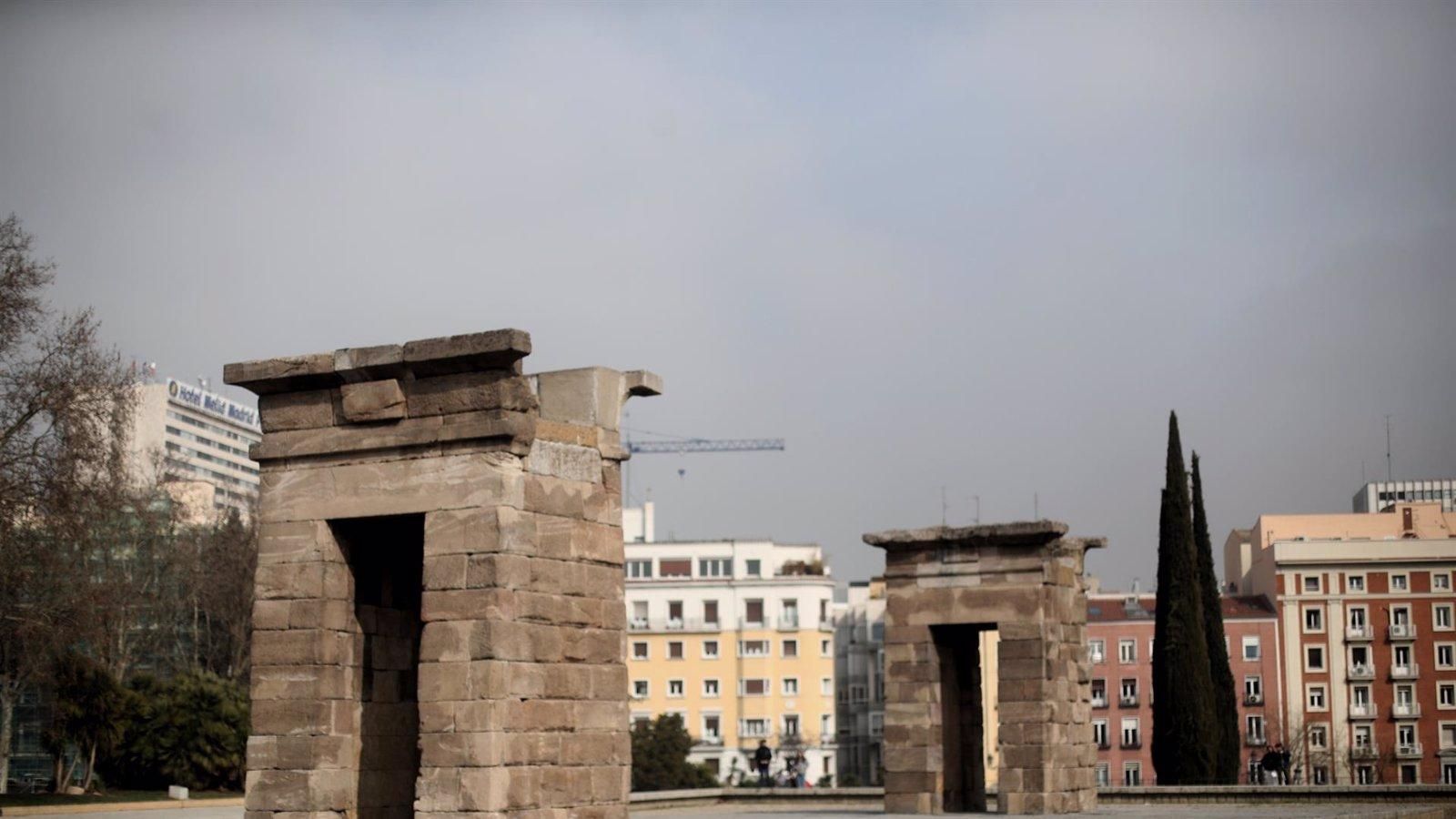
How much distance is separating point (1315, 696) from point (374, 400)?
213 feet

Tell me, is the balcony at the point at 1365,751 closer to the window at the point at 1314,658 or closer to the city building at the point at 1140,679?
the city building at the point at 1140,679

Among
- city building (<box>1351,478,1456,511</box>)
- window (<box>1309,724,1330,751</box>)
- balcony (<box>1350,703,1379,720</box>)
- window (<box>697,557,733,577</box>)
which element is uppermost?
city building (<box>1351,478,1456,511</box>)

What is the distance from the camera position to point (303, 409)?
52.6ft

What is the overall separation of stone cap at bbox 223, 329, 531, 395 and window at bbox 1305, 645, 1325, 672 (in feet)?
210

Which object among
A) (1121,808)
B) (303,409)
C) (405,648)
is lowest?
(1121,808)

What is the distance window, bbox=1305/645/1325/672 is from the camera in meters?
73.4

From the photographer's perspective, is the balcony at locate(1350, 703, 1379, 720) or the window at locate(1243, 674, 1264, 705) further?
the window at locate(1243, 674, 1264, 705)

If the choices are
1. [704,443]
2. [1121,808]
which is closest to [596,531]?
[1121,808]

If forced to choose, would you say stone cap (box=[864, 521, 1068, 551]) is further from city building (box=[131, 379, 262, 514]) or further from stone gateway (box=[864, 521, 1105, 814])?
city building (box=[131, 379, 262, 514])

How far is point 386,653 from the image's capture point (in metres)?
16.6

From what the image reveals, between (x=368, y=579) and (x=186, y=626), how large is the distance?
1918 inches

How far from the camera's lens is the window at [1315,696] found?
73375 millimetres

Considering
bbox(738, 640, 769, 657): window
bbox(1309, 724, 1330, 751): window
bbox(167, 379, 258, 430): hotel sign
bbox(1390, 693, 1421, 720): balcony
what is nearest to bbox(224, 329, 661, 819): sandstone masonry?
bbox(1309, 724, 1330, 751): window

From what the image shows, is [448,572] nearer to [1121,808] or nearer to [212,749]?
[1121,808]
